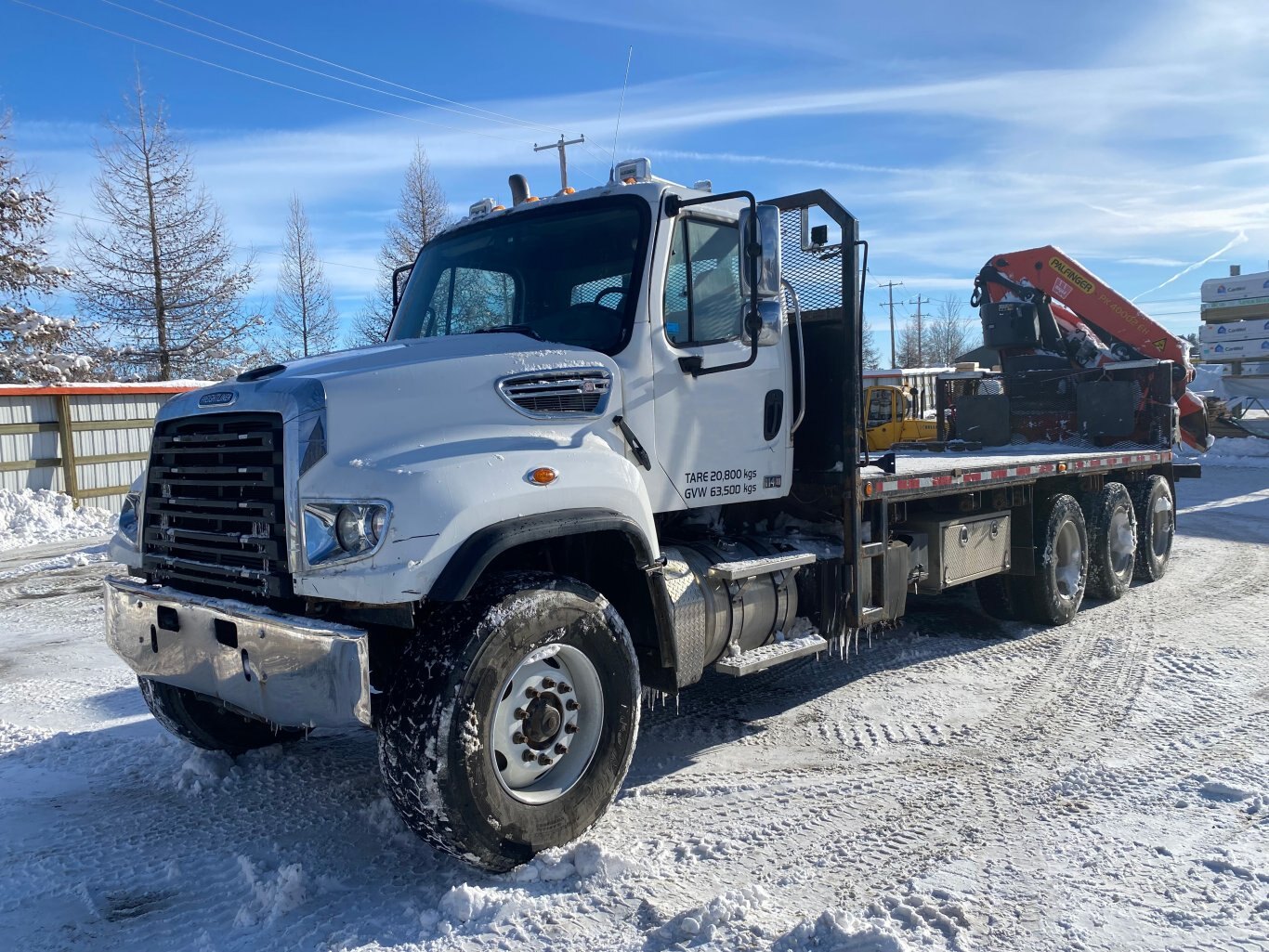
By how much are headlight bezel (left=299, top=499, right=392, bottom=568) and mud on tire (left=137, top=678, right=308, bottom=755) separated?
156 centimetres

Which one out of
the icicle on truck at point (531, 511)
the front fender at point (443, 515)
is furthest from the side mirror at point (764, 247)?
the front fender at point (443, 515)

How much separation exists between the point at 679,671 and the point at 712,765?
70cm

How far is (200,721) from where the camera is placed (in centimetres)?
459

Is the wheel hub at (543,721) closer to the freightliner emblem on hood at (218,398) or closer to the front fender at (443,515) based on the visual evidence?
the front fender at (443,515)

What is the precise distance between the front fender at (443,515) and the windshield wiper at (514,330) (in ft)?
2.84

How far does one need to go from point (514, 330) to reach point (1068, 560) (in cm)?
565

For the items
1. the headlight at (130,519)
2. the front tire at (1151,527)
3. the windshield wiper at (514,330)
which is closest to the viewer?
the headlight at (130,519)

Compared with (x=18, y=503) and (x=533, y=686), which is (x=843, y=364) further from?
(x=18, y=503)

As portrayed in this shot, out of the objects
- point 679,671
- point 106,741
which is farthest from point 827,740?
point 106,741

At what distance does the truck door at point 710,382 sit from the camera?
451cm

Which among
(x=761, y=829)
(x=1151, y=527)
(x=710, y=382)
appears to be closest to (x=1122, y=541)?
(x=1151, y=527)

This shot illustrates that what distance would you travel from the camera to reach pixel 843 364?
5414mm

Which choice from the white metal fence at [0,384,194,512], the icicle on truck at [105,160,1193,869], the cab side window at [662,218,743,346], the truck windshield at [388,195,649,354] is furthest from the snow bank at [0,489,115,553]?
the cab side window at [662,218,743,346]

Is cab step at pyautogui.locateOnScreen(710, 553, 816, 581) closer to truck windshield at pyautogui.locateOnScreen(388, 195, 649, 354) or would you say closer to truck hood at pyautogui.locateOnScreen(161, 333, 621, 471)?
truck hood at pyautogui.locateOnScreen(161, 333, 621, 471)
